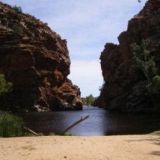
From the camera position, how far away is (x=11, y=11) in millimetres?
190000

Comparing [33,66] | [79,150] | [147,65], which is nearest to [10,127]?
[79,150]

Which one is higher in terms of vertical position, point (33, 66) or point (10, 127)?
point (33, 66)

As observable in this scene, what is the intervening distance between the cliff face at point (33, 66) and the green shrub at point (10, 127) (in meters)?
130

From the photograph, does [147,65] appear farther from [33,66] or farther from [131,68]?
[33,66]

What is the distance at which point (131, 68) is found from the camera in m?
149

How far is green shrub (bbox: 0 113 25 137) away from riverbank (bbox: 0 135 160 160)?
7898mm

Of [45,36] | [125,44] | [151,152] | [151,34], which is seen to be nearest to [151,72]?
[151,34]

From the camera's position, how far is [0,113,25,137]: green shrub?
34906mm

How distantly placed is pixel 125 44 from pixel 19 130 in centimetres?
13342

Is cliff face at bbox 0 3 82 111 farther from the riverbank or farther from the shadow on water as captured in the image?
the riverbank

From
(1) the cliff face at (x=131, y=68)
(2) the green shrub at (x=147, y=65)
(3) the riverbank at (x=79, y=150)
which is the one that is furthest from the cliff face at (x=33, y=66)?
(3) the riverbank at (x=79, y=150)

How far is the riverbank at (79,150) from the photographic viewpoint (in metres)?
20.9

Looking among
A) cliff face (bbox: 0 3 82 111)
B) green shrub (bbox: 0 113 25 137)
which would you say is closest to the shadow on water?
green shrub (bbox: 0 113 25 137)

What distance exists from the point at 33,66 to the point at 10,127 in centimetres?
13304
